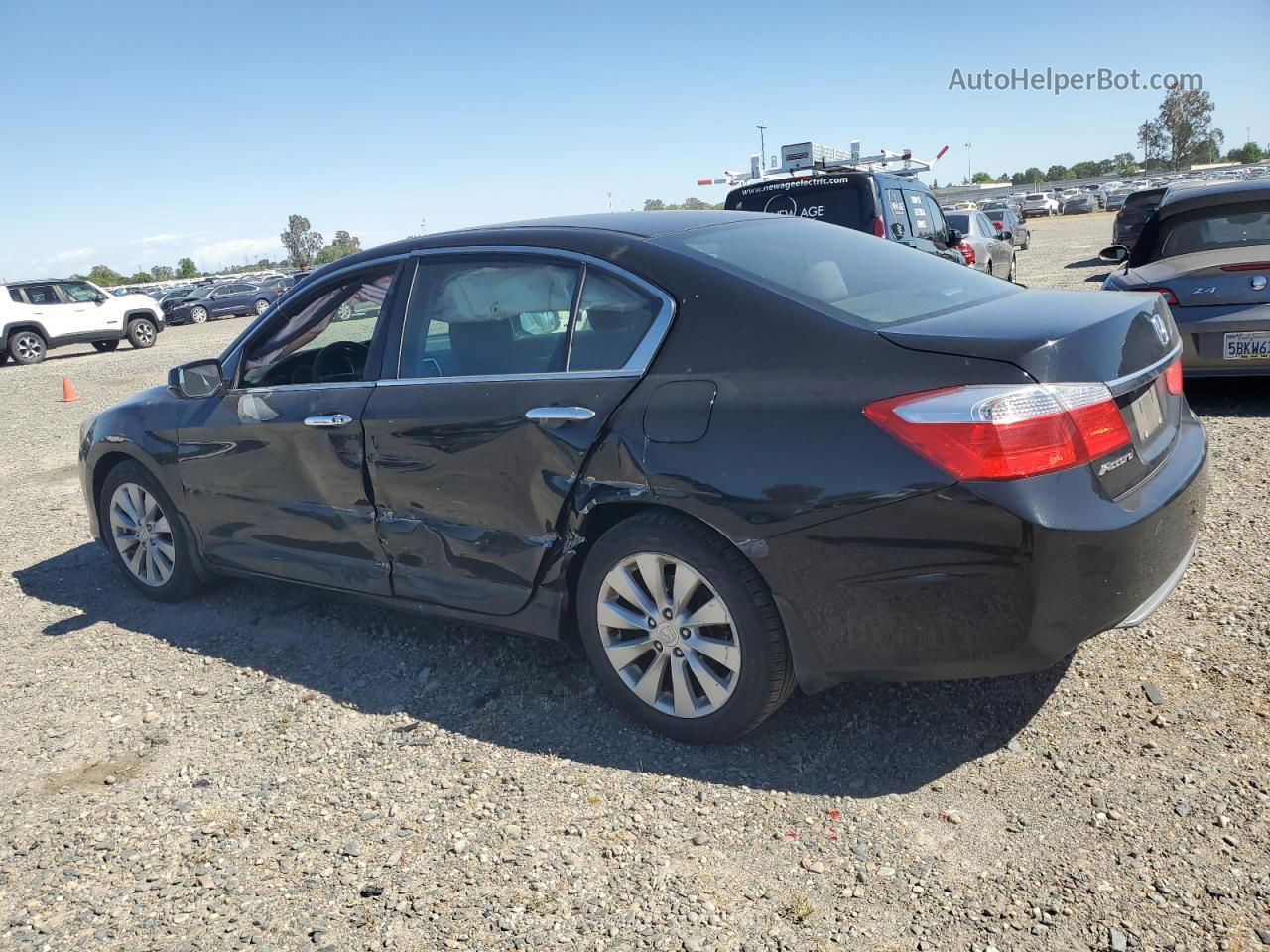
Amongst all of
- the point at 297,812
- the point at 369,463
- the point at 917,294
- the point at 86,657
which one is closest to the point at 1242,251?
the point at 917,294

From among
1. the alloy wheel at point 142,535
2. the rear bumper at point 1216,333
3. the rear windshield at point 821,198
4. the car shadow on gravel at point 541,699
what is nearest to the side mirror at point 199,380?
the alloy wheel at point 142,535

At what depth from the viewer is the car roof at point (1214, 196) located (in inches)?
277

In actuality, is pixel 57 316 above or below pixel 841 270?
above

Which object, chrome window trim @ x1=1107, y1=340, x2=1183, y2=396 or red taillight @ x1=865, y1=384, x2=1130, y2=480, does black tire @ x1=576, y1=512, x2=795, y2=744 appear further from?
chrome window trim @ x1=1107, y1=340, x2=1183, y2=396

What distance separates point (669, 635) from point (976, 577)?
1.00 m

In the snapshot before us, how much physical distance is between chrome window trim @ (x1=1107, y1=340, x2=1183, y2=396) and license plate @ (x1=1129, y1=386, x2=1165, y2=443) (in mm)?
49

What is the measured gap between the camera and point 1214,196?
7207 mm

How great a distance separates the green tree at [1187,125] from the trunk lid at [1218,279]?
11182 cm

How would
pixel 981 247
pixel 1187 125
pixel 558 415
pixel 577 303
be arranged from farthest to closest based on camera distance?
pixel 1187 125
pixel 981 247
pixel 577 303
pixel 558 415

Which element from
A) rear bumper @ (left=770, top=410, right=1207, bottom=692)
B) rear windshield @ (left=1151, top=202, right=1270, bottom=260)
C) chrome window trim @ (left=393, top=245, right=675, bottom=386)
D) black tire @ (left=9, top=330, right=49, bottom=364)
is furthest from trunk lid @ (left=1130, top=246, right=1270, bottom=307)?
black tire @ (left=9, top=330, right=49, bottom=364)

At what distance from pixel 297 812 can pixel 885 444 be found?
7.02 feet

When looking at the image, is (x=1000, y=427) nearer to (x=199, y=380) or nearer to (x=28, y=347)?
(x=199, y=380)

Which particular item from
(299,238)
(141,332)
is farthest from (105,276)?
(141,332)

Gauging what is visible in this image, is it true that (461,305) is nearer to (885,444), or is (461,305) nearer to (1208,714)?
(885,444)
